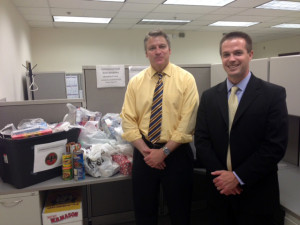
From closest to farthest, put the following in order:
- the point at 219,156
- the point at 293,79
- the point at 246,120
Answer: the point at 246,120 < the point at 219,156 < the point at 293,79

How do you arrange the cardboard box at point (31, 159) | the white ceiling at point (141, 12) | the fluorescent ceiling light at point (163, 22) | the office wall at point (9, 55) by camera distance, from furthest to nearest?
the fluorescent ceiling light at point (163, 22), the white ceiling at point (141, 12), the office wall at point (9, 55), the cardboard box at point (31, 159)

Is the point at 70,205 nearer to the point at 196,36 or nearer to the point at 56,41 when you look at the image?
the point at 56,41

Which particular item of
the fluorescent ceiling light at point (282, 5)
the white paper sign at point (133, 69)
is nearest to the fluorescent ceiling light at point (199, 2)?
the fluorescent ceiling light at point (282, 5)

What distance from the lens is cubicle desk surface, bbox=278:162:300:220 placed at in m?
1.25

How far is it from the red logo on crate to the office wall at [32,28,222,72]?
18.8 ft

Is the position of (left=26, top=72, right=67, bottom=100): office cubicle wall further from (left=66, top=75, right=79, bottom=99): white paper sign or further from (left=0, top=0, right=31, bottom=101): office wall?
(left=66, top=75, right=79, bottom=99): white paper sign

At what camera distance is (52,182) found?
1528 mm

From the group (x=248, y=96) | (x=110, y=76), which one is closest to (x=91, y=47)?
(x=110, y=76)

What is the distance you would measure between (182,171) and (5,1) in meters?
3.76

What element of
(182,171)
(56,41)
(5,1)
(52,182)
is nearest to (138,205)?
(182,171)

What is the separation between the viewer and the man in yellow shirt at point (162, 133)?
1501mm

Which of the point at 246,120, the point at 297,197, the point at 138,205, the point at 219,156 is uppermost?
the point at 246,120

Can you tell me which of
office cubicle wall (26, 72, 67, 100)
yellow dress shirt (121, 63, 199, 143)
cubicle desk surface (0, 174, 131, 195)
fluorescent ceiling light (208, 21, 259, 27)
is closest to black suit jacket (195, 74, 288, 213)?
yellow dress shirt (121, 63, 199, 143)

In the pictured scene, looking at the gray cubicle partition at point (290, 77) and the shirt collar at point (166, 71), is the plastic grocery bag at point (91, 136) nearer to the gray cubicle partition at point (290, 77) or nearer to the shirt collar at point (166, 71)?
the shirt collar at point (166, 71)
